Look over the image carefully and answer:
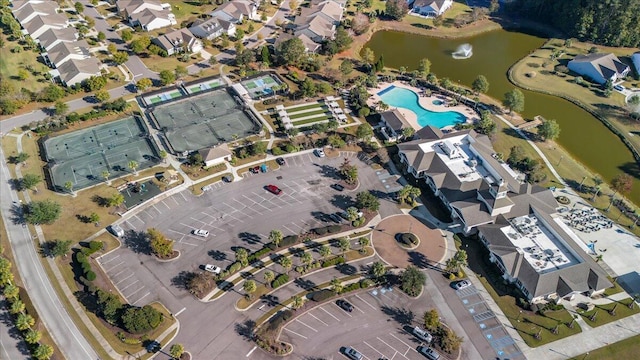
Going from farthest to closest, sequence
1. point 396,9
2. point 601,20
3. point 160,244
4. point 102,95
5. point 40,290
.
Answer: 1. point 396,9
2. point 601,20
3. point 102,95
4. point 160,244
5. point 40,290

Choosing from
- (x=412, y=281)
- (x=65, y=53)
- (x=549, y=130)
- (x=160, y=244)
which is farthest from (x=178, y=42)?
(x=549, y=130)

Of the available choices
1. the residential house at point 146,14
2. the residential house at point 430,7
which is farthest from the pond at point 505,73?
the residential house at point 146,14

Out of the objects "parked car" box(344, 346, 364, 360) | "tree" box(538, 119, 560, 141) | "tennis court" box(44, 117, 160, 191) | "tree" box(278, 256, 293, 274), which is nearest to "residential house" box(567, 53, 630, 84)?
"tree" box(538, 119, 560, 141)

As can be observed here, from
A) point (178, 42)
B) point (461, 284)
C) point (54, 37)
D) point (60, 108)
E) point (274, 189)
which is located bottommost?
point (461, 284)

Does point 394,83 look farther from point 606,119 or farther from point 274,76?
point 606,119

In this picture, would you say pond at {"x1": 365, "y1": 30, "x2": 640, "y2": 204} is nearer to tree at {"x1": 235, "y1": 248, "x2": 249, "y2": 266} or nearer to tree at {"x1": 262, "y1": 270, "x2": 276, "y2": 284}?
tree at {"x1": 262, "y1": 270, "x2": 276, "y2": 284}

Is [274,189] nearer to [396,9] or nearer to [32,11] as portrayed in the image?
[396,9]

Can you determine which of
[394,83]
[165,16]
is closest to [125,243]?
[394,83]
